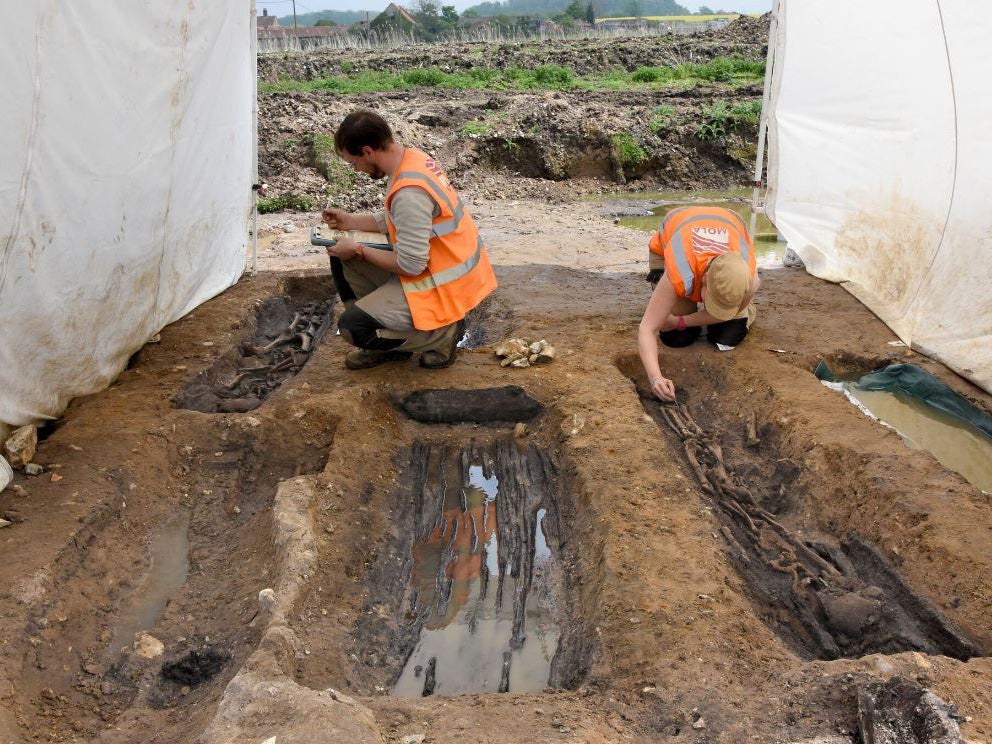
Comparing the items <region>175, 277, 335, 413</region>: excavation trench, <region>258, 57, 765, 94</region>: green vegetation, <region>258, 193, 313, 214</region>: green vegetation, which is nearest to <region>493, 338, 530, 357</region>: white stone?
<region>175, 277, 335, 413</region>: excavation trench

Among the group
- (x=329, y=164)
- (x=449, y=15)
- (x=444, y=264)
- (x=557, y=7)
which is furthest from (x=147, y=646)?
(x=557, y=7)

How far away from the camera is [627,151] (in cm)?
1348

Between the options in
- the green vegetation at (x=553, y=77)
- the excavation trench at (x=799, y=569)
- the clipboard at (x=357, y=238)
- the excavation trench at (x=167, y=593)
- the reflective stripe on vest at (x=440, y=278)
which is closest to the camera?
the excavation trench at (x=167, y=593)

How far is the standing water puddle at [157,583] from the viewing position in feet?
11.7

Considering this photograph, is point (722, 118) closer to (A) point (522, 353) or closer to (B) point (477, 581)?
(A) point (522, 353)

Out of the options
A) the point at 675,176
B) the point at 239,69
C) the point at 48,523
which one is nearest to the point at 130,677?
the point at 48,523

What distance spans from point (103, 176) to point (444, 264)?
185 cm

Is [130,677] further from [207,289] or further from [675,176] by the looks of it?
[675,176]

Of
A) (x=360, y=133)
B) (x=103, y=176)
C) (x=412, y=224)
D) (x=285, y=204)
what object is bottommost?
(x=285, y=204)

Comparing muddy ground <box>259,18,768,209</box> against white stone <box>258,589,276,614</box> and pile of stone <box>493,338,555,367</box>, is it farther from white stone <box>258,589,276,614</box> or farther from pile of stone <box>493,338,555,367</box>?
white stone <box>258,589,276,614</box>

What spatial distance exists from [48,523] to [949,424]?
485cm

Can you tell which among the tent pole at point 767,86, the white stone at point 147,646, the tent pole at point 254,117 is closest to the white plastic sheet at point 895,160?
the tent pole at point 767,86

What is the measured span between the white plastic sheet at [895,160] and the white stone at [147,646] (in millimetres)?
4656

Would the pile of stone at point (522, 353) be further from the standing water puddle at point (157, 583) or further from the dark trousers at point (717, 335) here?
the standing water puddle at point (157, 583)
